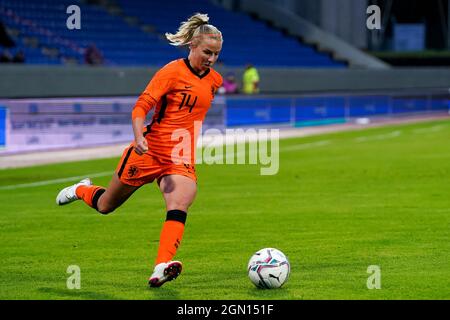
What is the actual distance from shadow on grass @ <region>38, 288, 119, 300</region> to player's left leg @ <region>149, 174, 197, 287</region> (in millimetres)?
394

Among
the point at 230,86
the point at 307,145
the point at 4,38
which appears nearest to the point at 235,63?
the point at 230,86

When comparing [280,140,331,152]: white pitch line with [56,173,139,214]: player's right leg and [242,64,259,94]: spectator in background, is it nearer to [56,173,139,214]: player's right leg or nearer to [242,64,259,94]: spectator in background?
[242,64,259,94]: spectator in background

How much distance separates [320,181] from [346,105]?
21.6 meters

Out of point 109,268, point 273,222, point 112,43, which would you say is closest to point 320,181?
point 273,222

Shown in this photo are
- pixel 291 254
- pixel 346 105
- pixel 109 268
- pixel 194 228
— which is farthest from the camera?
pixel 346 105

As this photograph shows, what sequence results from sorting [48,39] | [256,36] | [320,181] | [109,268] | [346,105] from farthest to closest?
[256,36] → [346,105] → [48,39] → [320,181] → [109,268]

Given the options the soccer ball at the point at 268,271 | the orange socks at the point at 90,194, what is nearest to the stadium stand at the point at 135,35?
the orange socks at the point at 90,194

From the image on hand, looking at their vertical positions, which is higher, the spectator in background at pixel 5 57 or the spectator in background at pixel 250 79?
→ the spectator in background at pixel 250 79

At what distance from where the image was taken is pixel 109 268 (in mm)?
9984

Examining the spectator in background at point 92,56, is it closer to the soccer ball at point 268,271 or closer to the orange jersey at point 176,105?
the orange jersey at point 176,105

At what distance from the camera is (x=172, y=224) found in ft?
28.9

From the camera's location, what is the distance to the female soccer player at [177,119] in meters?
9.00

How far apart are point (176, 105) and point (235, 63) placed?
35909 mm
